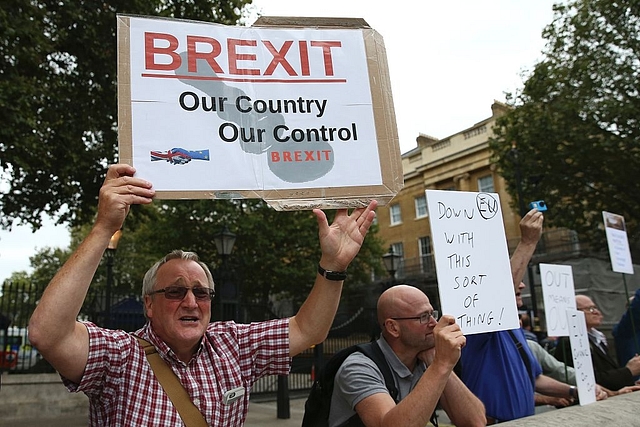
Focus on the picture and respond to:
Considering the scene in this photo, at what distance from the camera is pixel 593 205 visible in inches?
699

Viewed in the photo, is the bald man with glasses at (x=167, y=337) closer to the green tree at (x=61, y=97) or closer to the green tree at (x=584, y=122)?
the green tree at (x=61, y=97)

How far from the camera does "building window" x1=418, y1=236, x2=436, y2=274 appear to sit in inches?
1294

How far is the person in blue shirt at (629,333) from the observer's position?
4711 mm

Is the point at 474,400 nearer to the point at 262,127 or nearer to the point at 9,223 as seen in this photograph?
the point at 262,127

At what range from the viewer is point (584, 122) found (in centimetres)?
1656

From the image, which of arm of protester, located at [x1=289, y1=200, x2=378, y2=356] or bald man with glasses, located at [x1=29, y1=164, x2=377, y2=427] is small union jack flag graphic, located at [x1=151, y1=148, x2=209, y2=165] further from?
arm of protester, located at [x1=289, y1=200, x2=378, y2=356]

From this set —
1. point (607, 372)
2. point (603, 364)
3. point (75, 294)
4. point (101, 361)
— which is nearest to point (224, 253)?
point (603, 364)

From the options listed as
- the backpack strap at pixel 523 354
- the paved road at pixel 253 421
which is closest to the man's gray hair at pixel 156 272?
the backpack strap at pixel 523 354

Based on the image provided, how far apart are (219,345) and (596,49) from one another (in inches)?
687

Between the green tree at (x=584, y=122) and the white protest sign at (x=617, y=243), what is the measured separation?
942 cm

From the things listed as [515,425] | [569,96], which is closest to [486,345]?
[515,425]

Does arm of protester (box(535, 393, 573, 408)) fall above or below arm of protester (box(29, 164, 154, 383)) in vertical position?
below

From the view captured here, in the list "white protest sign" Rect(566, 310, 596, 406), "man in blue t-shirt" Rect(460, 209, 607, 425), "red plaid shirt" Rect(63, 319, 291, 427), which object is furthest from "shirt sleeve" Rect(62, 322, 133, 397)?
"white protest sign" Rect(566, 310, 596, 406)

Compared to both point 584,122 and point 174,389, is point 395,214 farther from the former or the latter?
point 174,389
